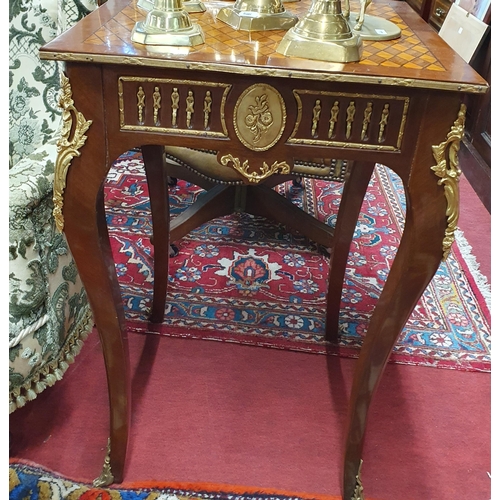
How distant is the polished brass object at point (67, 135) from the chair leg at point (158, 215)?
40 cm

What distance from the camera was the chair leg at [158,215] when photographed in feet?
3.83

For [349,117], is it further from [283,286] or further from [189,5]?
[283,286]

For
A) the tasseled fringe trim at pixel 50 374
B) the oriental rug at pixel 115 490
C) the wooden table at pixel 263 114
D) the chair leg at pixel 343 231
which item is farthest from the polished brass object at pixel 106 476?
the chair leg at pixel 343 231

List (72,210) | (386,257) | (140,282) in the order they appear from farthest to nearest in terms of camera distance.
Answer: (386,257) < (140,282) < (72,210)

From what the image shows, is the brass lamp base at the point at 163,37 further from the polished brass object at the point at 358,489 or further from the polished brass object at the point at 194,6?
the polished brass object at the point at 358,489

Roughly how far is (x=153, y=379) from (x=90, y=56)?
31.7 inches

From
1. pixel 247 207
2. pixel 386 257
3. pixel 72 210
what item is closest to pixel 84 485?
pixel 72 210

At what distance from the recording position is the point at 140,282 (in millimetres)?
1552

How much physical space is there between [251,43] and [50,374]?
69 cm

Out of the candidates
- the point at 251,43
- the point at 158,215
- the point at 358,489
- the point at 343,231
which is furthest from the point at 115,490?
the point at 251,43

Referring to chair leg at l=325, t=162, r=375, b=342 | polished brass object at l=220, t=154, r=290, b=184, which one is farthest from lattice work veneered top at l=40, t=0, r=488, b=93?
chair leg at l=325, t=162, r=375, b=342

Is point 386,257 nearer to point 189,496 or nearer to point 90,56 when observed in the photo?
point 189,496

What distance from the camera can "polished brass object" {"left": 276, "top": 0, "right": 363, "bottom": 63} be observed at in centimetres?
69

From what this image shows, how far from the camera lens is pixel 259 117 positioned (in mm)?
694
